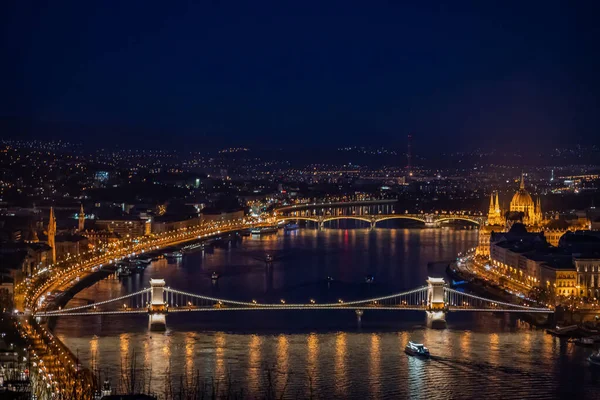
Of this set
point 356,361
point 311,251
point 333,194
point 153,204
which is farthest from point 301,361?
point 333,194

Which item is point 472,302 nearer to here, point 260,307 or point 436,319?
point 436,319

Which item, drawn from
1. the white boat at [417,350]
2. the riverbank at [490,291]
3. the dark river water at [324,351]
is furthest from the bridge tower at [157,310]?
the riverbank at [490,291]

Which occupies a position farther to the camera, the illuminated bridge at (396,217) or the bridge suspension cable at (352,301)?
the illuminated bridge at (396,217)

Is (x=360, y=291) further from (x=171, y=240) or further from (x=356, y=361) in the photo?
(x=171, y=240)

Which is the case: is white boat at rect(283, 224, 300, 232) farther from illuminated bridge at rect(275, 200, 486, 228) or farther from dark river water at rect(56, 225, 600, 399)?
dark river water at rect(56, 225, 600, 399)

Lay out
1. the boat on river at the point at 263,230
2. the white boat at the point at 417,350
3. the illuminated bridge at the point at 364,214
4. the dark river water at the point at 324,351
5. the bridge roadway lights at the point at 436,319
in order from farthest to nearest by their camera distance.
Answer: the illuminated bridge at the point at 364,214 → the boat on river at the point at 263,230 → the bridge roadway lights at the point at 436,319 → the white boat at the point at 417,350 → the dark river water at the point at 324,351

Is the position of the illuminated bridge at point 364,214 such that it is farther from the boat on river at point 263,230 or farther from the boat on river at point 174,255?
the boat on river at point 174,255
